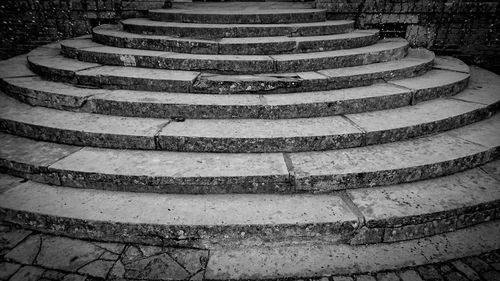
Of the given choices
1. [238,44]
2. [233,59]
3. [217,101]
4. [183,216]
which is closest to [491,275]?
[183,216]

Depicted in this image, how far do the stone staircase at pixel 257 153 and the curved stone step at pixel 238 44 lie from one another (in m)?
0.02

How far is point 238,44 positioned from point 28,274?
3.31 meters

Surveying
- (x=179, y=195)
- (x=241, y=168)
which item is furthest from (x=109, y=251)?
(x=241, y=168)

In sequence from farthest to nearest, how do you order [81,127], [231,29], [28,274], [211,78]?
1. [231,29]
2. [211,78]
3. [81,127]
4. [28,274]

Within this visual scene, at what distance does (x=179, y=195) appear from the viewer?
2342 millimetres

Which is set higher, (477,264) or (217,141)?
(217,141)

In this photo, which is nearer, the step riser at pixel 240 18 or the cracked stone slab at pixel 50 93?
the cracked stone slab at pixel 50 93

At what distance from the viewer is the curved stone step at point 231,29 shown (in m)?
4.15

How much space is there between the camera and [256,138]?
262 cm

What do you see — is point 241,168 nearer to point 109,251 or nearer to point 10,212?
point 109,251

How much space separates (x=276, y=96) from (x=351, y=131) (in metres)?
0.99

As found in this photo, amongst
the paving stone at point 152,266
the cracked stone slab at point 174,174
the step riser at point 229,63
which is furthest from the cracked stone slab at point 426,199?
the step riser at point 229,63

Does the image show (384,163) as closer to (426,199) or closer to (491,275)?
(426,199)

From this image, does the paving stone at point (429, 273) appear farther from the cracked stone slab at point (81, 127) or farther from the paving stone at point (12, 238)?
the paving stone at point (12, 238)
